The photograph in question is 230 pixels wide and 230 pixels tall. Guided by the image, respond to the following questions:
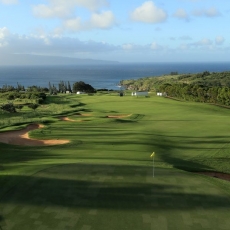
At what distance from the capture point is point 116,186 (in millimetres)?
14898

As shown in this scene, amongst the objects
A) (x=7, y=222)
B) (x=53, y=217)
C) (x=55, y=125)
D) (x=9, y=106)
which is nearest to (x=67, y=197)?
(x=53, y=217)

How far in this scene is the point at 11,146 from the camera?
85.6 feet

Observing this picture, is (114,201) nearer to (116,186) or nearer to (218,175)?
(116,186)

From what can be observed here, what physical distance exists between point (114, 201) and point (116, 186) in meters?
1.72

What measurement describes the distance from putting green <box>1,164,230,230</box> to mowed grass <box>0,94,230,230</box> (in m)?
0.04

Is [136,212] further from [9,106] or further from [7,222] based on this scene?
[9,106]

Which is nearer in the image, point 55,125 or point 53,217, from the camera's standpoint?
point 53,217

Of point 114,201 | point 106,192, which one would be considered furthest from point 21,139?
point 114,201

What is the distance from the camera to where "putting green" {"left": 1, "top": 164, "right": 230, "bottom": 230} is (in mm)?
11453

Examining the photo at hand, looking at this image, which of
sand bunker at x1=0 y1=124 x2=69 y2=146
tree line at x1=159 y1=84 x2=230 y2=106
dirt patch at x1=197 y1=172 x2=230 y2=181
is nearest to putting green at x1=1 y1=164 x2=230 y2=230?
A: dirt patch at x1=197 y1=172 x2=230 y2=181

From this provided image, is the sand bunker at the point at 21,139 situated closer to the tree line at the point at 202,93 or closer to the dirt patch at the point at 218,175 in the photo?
the dirt patch at the point at 218,175

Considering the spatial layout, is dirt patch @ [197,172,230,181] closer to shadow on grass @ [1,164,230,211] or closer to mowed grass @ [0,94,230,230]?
mowed grass @ [0,94,230,230]

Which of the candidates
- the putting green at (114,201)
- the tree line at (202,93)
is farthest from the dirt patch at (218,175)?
the tree line at (202,93)

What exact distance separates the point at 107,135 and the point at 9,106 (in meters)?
30.3
